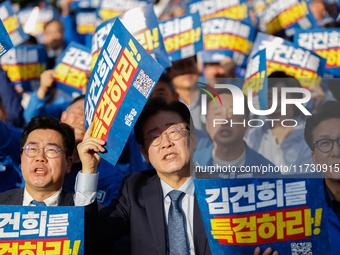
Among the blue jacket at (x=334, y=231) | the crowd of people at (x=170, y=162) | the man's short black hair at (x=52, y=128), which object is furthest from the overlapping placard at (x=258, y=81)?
the man's short black hair at (x=52, y=128)

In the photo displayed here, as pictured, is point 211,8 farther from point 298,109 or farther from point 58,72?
point 298,109

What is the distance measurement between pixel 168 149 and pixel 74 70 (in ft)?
7.66

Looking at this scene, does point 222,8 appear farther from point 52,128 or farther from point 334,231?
point 334,231

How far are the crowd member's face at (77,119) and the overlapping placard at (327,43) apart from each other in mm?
2457

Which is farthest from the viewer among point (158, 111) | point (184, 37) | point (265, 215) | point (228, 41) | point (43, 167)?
point (228, 41)

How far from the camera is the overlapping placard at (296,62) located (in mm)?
3785

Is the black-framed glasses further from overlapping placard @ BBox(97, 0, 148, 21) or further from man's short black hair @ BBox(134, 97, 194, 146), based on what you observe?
overlapping placard @ BBox(97, 0, 148, 21)

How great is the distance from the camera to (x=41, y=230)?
200 centimetres

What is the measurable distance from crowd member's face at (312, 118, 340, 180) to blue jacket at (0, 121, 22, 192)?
2.01m

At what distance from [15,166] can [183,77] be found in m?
1.91

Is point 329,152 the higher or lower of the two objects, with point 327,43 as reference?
lower

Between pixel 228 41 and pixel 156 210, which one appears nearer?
pixel 156 210

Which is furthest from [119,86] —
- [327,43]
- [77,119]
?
[327,43]

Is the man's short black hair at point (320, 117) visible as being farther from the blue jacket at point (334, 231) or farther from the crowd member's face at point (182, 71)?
the crowd member's face at point (182, 71)
